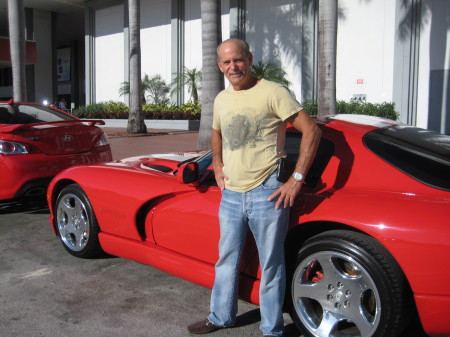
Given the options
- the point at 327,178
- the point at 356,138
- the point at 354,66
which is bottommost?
the point at 327,178

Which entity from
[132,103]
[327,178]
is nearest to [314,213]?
[327,178]

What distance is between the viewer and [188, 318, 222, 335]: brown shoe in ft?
9.77

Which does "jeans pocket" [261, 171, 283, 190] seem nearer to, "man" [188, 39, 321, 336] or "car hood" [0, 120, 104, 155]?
"man" [188, 39, 321, 336]

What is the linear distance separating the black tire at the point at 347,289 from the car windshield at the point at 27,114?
189 inches

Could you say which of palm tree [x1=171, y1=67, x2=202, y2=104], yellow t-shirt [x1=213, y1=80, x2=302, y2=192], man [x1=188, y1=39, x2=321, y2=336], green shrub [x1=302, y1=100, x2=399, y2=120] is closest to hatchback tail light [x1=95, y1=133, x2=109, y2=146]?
man [x1=188, y1=39, x2=321, y2=336]

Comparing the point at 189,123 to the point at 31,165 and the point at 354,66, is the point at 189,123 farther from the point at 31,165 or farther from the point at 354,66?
the point at 31,165

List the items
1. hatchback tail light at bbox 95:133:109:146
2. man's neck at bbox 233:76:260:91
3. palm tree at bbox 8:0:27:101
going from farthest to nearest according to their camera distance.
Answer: palm tree at bbox 8:0:27:101 < hatchback tail light at bbox 95:133:109:146 < man's neck at bbox 233:76:260:91

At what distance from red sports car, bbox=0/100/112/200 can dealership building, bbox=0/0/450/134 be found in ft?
49.0

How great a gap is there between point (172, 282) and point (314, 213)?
165 centimetres

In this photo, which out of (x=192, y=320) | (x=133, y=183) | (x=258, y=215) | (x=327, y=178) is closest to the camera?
(x=258, y=215)

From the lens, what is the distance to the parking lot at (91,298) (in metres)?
3.11

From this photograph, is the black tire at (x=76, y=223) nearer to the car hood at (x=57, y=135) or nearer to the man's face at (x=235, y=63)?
the car hood at (x=57, y=135)

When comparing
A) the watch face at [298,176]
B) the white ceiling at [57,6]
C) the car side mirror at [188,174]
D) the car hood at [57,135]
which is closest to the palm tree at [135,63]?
the car hood at [57,135]

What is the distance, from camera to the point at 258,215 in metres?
2.63
